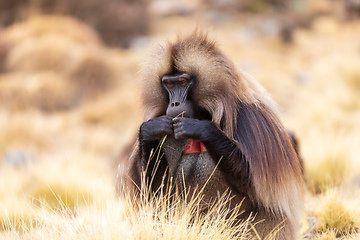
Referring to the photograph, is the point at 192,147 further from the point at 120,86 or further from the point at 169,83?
the point at 120,86

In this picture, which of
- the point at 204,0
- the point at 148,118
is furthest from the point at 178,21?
the point at 148,118

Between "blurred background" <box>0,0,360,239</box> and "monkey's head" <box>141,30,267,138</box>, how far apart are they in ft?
0.76

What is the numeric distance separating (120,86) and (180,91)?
29.4ft

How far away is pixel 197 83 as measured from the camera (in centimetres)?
304

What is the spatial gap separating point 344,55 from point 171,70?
377 inches

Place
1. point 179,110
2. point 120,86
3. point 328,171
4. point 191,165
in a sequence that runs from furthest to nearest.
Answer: point 120,86 < point 328,171 < point 191,165 < point 179,110

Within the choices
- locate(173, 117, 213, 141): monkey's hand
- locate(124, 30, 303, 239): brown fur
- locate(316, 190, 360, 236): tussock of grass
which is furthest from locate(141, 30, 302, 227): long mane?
locate(316, 190, 360, 236): tussock of grass

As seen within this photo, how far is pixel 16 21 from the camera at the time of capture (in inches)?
515

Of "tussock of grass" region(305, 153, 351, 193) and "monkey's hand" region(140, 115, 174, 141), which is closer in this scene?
"monkey's hand" region(140, 115, 174, 141)

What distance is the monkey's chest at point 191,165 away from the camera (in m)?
3.01

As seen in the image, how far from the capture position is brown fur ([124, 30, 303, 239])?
9.50 ft

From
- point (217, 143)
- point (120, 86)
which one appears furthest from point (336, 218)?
point (120, 86)

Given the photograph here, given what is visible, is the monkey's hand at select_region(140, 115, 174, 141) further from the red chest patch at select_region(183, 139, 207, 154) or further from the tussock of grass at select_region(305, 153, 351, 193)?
the tussock of grass at select_region(305, 153, 351, 193)

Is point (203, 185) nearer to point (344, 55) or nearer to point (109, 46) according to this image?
point (344, 55)
